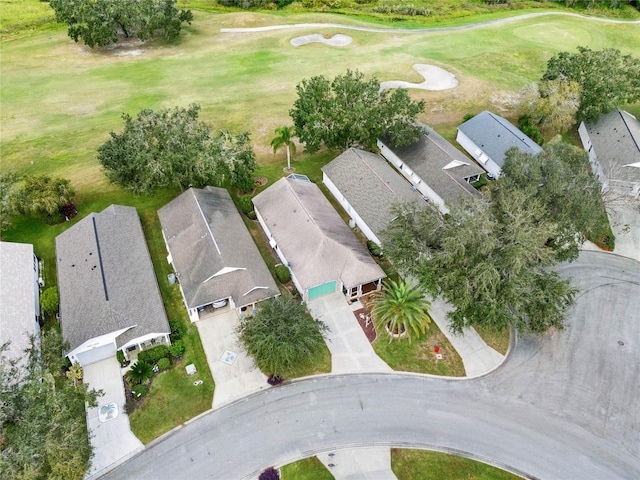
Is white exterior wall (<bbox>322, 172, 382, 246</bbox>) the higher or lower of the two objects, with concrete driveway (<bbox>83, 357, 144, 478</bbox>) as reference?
higher

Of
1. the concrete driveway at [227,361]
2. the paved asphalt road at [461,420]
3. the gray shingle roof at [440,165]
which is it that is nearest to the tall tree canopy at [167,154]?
the concrete driveway at [227,361]

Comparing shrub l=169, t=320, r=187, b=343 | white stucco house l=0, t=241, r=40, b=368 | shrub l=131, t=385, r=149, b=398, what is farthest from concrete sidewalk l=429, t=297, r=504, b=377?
white stucco house l=0, t=241, r=40, b=368

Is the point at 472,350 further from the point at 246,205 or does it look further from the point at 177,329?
the point at 246,205

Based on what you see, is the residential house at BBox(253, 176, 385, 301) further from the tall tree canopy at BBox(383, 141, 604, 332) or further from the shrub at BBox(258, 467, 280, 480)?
the shrub at BBox(258, 467, 280, 480)

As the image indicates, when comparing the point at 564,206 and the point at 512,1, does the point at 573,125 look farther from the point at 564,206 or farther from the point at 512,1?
the point at 512,1

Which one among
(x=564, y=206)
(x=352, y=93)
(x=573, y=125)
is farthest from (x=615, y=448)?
(x=573, y=125)

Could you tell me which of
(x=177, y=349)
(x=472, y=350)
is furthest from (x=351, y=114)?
(x=177, y=349)

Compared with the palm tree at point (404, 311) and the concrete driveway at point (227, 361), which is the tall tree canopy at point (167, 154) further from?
the palm tree at point (404, 311)
